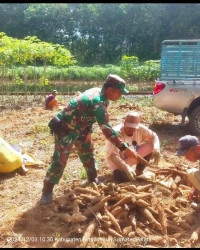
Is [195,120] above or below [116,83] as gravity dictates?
below

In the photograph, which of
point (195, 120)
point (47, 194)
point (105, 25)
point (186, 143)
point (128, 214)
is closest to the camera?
point (186, 143)

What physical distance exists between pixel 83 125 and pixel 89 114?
0.57 feet

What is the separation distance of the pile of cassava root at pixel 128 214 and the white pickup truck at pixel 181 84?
3.36 metres

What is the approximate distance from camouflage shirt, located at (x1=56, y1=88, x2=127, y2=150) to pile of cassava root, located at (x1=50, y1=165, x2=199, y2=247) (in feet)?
1.81

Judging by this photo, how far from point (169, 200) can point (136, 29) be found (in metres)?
33.4

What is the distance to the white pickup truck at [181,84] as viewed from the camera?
7125mm

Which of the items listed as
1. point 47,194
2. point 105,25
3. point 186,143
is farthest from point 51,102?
point 105,25

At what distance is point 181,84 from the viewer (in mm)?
7258

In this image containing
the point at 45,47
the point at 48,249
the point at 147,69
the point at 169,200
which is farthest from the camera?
the point at 147,69

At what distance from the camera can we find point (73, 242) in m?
3.17

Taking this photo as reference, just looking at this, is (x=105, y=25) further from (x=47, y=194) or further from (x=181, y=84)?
(x=47, y=194)

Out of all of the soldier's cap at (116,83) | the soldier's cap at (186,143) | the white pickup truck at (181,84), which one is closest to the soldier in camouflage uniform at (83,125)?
the soldier's cap at (116,83)

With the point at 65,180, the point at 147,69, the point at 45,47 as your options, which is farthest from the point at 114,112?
the point at 147,69

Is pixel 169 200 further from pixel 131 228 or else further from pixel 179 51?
pixel 179 51
